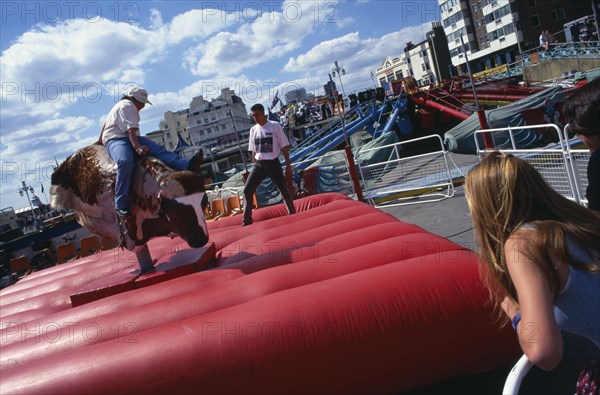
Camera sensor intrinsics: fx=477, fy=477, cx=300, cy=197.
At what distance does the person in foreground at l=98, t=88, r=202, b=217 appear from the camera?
162 inches

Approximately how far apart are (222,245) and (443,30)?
247 feet

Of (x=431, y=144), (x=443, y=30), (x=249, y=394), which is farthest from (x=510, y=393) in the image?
(x=443, y=30)

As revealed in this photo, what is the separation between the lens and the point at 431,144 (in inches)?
800

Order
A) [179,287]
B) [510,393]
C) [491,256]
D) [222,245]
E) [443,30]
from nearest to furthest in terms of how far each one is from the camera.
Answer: [510,393], [491,256], [179,287], [222,245], [443,30]

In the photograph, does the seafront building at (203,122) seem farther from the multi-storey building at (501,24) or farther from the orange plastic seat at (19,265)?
the orange plastic seat at (19,265)

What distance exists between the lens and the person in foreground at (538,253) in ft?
5.20

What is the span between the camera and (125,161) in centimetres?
412

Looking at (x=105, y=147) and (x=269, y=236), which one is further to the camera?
(x=269, y=236)

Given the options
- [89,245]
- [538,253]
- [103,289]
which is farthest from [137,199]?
Result: [89,245]

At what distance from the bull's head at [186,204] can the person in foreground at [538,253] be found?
257 cm

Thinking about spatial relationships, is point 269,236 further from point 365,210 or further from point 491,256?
point 491,256

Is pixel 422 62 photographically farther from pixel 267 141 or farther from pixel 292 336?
pixel 292 336

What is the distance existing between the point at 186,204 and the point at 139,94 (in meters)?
1.33

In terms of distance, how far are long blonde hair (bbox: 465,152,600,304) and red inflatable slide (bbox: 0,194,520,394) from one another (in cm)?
74
